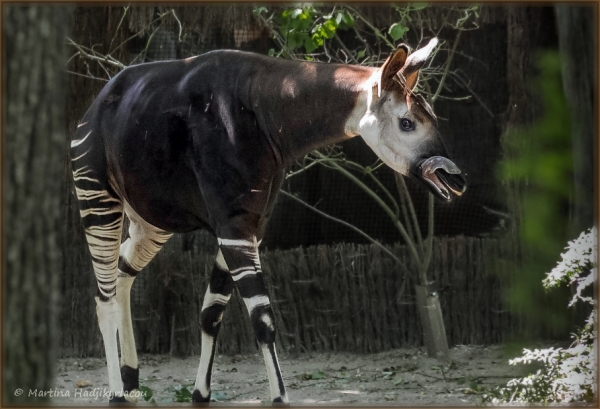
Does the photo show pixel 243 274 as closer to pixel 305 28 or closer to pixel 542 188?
pixel 305 28

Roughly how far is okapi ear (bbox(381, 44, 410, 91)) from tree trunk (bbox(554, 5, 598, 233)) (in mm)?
976

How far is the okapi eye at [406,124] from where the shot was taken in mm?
3992

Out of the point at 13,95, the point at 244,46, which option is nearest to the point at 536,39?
the point at 244,46

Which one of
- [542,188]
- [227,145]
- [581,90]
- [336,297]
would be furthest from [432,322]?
[227,145]

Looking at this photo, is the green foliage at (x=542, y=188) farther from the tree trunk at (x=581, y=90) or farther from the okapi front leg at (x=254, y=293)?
the okapi front leg at (x=254, y=293)

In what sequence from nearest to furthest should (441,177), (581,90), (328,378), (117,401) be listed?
(441,177) < (581,90) < (117,401) < (328,378)

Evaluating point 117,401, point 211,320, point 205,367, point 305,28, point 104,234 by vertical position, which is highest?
point 305,28

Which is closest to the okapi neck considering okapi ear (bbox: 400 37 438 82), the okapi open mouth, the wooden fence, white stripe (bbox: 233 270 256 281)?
okapi ear (bbox: 400 37 438 82)

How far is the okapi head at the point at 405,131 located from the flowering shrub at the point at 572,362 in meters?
0.77

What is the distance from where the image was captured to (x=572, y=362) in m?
4.09

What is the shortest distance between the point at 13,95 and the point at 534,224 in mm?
4465

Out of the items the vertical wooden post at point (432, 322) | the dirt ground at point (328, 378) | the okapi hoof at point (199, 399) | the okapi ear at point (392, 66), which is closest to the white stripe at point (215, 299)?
the okapi hoof at point (199, 399)

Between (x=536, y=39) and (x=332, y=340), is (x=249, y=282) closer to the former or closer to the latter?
(x=332, y=340)

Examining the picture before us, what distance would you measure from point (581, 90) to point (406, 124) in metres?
1.04
